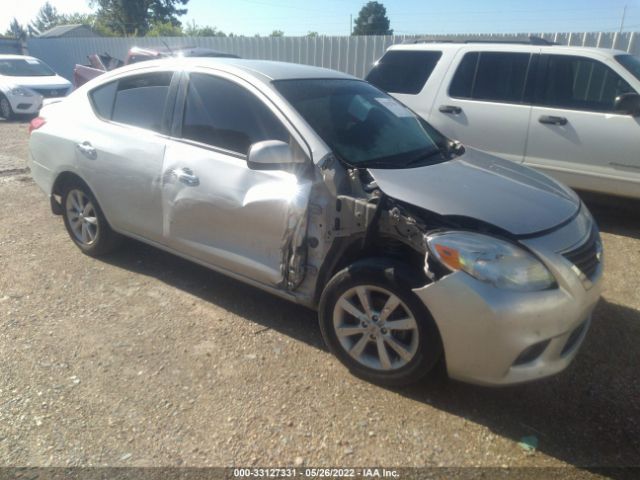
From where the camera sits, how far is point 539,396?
281 cm

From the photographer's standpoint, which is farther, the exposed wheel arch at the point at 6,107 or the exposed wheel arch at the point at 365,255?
the exposed wheel arch at the point at 6,107

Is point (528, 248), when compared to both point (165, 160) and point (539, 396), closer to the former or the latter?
point (539, 396)

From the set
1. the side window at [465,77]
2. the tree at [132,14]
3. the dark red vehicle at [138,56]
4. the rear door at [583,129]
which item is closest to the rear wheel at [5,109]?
the dark red vehicle at [138,56]

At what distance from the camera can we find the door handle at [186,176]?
11.2ft

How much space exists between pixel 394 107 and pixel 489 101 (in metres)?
2.46

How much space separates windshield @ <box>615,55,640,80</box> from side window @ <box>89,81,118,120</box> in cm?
491

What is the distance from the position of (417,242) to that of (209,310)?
1725mm

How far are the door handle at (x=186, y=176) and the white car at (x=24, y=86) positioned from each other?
11.6m

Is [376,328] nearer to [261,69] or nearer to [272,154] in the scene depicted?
[272,154]

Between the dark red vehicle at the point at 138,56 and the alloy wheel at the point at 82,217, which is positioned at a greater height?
the dark red vehicle at the point at 138,56

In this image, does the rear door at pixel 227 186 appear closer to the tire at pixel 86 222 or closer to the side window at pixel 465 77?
the tire at pixel 86 222

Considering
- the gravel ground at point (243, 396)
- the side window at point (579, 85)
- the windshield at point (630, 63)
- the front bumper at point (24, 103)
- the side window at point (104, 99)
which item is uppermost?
the windshield at point (630, 63)

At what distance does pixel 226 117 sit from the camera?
3.43 metres

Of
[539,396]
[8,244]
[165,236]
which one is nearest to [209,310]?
[165,236]
